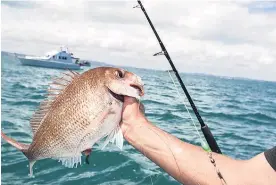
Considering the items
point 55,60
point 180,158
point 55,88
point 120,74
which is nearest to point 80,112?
point 55,88

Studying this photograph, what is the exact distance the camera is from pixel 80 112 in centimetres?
243

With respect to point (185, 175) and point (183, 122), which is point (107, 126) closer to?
point (185, 175)

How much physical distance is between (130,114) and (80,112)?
1.22ft

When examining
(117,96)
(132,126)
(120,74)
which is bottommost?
(132,126)

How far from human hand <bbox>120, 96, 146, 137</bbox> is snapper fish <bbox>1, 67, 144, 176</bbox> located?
4 centimetres

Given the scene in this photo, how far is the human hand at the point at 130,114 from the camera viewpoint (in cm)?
253

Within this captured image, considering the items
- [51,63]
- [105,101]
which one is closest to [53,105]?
[105,101]

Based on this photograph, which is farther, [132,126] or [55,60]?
[55,60]

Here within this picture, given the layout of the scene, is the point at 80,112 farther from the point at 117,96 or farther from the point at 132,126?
the point at 132,126

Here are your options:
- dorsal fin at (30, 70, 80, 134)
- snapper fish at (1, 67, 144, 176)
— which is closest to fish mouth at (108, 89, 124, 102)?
snapper fish at (1, 67, 144, 176)

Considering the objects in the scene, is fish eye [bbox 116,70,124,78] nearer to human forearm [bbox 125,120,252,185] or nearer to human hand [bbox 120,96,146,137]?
human hand [bbox 120,96,146,137]

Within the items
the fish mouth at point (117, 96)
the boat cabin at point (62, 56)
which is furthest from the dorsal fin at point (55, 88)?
the boat cabin at point (62, 56)

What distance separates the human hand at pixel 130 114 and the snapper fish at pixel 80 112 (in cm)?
4

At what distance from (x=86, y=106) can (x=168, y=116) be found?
46.9 feet
